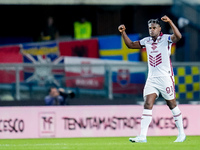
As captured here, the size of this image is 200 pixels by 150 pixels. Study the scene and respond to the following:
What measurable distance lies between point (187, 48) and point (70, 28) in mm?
4192

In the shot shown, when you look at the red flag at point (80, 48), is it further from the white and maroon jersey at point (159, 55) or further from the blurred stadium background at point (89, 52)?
the white and maroon jersey at point (159, 55)

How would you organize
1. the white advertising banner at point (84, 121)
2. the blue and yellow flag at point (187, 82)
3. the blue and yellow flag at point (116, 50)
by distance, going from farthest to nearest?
the blue and yellow flag at point (116, 50) < the blue and yellow flag at point (187, 82) < the white advertising banner at point (84, 121)

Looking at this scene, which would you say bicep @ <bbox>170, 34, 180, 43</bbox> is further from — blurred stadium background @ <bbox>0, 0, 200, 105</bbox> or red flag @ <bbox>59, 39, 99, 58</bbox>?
red flag @ <bbox>59, 39, 99, 58</bbox>

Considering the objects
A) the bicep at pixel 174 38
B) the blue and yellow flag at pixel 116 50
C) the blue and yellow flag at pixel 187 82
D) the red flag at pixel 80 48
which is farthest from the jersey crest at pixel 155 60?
the red flag at pixel 80 48

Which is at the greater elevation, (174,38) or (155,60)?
(174,38)

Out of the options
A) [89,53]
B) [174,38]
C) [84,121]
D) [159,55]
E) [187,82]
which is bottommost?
[84,121]

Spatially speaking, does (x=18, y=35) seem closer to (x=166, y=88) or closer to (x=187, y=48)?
(x=187, y=48)

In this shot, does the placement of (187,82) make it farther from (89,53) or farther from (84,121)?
(89,53)

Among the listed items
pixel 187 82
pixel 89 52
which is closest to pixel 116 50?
pixel 89 52

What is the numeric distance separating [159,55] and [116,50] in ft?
27.4

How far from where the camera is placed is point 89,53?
20.1 metres

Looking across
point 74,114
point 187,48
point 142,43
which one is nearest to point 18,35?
point 187,48

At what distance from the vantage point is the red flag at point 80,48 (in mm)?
19891

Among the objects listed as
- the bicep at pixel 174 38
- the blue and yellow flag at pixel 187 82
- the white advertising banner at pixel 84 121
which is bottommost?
the white advertising banner at pixel 84 121
